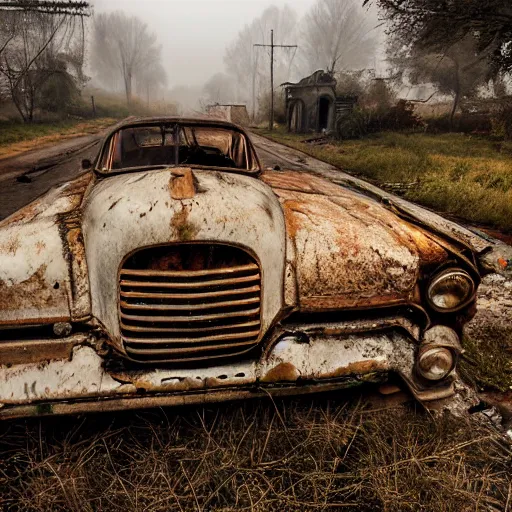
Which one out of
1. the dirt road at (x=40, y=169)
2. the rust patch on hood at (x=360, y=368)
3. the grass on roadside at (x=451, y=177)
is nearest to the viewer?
the rust patch on hood at (x=360, y=368)

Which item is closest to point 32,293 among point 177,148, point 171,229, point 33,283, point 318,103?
point 33,283

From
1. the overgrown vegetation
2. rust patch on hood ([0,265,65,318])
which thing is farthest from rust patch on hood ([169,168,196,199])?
the overgrown vegetation

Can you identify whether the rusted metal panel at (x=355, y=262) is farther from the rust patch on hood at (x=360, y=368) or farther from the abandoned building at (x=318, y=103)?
the abandoned building at (x=318, y=103)

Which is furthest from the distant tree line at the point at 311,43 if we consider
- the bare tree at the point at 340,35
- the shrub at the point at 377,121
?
the shrub at the point at 377,121

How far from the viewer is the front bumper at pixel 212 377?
5.29ft

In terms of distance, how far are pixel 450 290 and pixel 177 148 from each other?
2.14m

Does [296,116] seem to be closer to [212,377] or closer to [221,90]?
[212,377]

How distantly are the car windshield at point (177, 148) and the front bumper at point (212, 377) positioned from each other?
1635 mm

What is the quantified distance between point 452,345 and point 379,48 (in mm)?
Answer: 96560

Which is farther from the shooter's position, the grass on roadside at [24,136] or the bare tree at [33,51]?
the bare tree at [33,51]

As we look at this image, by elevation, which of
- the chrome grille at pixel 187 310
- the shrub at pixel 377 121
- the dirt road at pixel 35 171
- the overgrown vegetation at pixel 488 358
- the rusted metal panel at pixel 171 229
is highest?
the shrub at pixel 377 121

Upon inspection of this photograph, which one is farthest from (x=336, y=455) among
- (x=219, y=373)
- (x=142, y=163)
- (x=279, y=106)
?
(x=279, y=106)

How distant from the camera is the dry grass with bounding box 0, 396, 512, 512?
156 cm

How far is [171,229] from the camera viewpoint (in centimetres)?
166
